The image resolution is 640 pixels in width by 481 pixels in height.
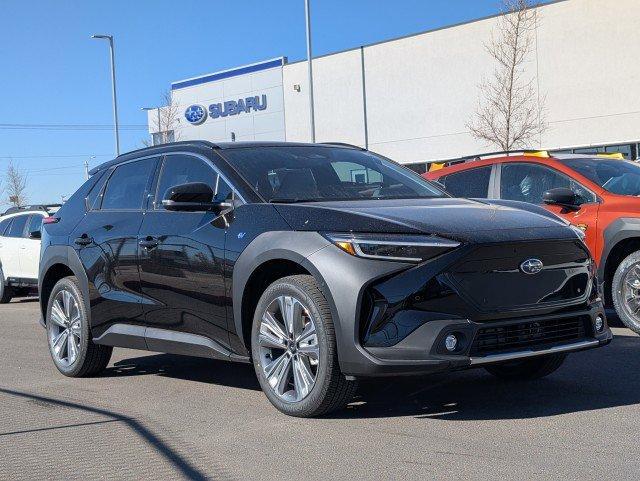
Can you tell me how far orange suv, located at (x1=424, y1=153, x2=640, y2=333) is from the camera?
851 cm

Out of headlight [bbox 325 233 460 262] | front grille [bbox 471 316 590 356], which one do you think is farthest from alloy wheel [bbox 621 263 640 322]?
headlight [bbox 325 233 460 262]

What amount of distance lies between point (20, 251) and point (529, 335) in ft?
43.5

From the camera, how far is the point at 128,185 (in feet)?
24.7

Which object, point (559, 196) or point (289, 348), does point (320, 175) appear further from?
point (559, 196)

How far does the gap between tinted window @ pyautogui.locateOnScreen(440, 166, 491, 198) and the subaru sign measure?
113ft

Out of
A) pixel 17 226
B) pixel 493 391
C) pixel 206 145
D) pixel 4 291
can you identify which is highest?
pixel 206 145

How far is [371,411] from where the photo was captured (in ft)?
19.2

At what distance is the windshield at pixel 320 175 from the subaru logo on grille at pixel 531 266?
129 centimetres

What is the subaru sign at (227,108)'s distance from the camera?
4419 cm

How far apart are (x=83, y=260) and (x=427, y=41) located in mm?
29788

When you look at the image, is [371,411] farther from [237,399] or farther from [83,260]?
[83,260]

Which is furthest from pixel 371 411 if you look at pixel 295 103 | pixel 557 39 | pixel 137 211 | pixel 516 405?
pixel 295 103

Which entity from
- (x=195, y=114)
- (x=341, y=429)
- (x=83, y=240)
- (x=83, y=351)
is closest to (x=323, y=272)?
(x=341, y=429)

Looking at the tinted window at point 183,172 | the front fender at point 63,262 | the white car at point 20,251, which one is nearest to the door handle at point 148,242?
the tinted window at point 183,172
